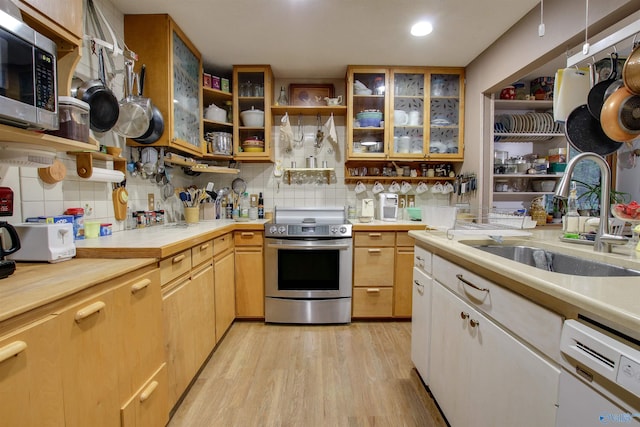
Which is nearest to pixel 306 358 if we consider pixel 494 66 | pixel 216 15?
pixel 216 15

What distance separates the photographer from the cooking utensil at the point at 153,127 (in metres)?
1.86

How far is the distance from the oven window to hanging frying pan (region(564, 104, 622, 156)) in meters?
1.67

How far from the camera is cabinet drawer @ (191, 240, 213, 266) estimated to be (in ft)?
5.34

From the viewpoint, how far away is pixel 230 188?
301 cm

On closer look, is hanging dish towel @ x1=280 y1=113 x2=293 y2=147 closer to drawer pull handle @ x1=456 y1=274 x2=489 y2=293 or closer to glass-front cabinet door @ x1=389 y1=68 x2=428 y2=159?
glass-front cabinet door @ x1=389 y1=68 x2=428 y2=159

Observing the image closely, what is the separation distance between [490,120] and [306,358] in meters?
2.47

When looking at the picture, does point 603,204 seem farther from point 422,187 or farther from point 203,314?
point 203,314

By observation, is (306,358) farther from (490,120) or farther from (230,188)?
(490,120)

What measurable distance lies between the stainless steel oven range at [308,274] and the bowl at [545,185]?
6.65 feet

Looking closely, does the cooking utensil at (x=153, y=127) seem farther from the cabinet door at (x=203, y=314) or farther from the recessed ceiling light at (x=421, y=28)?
the recessed ceiling light at (x=421, y=28)

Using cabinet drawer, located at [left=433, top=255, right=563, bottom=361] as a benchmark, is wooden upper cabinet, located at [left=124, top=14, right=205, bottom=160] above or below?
above

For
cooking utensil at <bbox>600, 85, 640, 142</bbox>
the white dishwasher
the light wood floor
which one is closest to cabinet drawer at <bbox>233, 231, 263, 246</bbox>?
the light wood floor

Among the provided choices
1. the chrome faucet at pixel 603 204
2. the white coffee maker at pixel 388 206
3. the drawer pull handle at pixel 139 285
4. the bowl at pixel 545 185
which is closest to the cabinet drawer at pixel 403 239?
the white coffee maker at pixel 388 206

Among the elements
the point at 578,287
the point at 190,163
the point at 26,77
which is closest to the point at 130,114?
the point at 190,163
